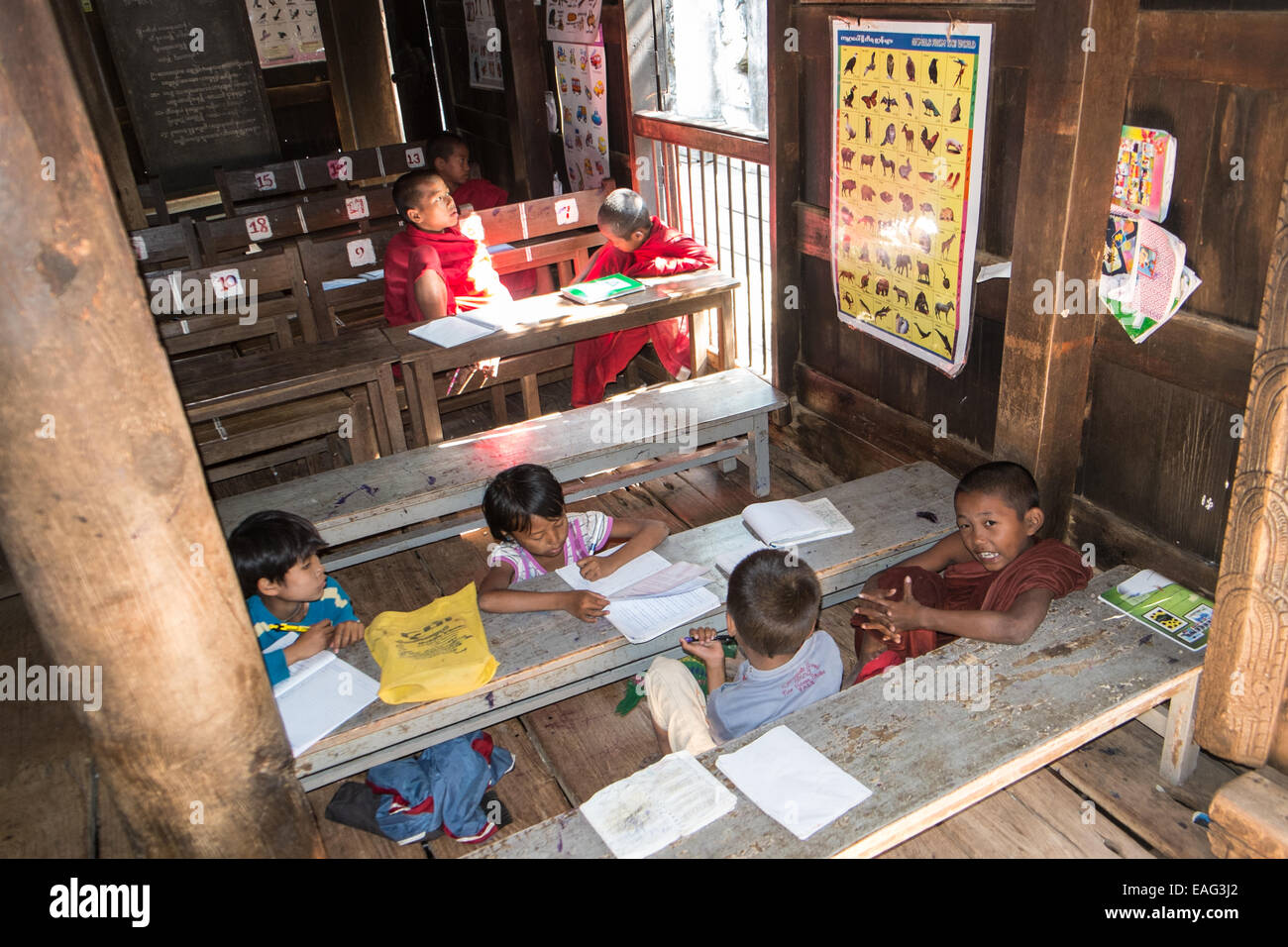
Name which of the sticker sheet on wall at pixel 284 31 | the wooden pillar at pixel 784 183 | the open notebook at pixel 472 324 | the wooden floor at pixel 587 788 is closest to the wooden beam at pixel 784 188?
the wooden pillar at pixel 784 183

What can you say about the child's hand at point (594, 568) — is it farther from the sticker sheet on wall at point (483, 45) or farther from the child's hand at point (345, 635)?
the sticker sheet on wall at point (483, 45)

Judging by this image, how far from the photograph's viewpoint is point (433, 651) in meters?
2.57

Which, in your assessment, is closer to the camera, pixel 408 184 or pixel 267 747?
pixel 267 747

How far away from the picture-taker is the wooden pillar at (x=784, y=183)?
3.84 meters

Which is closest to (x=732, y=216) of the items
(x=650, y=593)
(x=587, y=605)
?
(x=650, y=593)

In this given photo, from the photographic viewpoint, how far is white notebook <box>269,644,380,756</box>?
2.32 m

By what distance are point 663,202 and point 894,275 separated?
211 centimetres

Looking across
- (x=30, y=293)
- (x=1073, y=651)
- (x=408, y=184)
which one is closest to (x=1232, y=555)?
(x=1073, y=651)

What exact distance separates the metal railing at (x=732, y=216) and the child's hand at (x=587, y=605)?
2.21m

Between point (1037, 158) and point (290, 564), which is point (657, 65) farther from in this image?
point (290, 564)

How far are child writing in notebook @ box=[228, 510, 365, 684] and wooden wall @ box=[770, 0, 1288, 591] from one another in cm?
231

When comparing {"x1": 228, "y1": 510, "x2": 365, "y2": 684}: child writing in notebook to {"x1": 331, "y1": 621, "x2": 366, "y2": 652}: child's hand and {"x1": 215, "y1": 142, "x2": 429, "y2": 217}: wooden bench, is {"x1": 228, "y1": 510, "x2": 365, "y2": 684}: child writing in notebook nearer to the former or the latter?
{"x1": 331, "y1": 621, "x2": 366, "y2": 652}: child's hand

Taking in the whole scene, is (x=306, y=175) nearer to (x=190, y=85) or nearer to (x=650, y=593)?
(x=190, y=85)

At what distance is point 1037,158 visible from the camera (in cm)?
272
